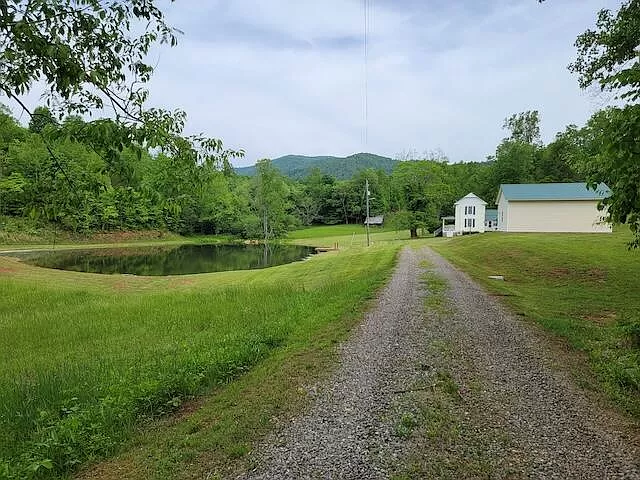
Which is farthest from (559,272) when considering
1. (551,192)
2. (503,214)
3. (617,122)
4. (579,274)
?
(503,214)

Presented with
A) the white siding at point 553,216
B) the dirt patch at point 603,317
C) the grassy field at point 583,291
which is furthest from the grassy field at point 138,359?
the white siding at point 553,216

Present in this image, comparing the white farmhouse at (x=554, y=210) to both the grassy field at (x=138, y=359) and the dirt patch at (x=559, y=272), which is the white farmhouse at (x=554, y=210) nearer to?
the dirt patch at (x=559, y=272)

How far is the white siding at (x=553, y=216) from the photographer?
132 ft

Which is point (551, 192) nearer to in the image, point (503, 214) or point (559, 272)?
point (503, 214)

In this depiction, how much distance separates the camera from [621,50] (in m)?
14.1

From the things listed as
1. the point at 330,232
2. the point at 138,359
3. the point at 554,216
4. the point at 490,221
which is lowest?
the point at 138,359

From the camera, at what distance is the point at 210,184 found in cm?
523

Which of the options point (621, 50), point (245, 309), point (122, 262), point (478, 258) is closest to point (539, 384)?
point (245, 309)

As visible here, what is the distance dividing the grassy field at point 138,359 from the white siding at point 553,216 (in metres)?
28.9

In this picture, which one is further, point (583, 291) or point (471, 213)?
point (471, 213)

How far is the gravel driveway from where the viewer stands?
4.19 m

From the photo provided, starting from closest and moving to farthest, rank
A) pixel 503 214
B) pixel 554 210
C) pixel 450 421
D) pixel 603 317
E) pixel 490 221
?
pixel 450 421
pixel 603 317
pixel 554 210
pixel 503 214
pixel 490 221

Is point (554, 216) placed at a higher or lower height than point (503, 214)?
lower

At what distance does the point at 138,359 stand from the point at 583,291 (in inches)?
551
